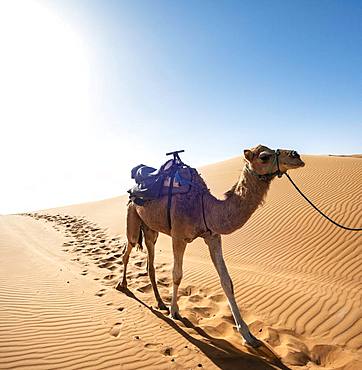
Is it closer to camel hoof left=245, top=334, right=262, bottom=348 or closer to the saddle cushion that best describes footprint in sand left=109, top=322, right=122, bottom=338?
camel hoof left=245, top=334, right=262, bottom=348

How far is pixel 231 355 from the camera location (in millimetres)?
3629

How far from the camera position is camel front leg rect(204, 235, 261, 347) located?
12.8 ft

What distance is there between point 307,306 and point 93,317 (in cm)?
382

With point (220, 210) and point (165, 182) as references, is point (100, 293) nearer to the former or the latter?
point (165, 182)

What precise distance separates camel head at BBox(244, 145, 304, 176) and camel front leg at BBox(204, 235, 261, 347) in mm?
1321

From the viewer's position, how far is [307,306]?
5.43 metres

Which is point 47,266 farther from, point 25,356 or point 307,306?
point 307,306

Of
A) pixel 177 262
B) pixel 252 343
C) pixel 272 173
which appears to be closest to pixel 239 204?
pixel 272 173

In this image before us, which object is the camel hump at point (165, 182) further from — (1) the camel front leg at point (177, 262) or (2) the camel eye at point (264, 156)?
(2) the camel eye at point (264, 156)

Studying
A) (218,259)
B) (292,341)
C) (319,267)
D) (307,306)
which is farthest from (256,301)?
(319,267)

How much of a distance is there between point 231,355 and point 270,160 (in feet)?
8.05

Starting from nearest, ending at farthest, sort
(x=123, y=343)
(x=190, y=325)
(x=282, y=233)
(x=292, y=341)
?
(x=123, y=343), (x=292, y=341), (x=190, y=325), (x=282, y=233)

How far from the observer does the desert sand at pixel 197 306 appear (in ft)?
11.6

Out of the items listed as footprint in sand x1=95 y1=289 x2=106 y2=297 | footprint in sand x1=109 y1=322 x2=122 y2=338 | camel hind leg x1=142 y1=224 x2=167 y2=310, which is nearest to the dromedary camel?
camel hind leg x1=142 y1=224 x2=167 y2=310
